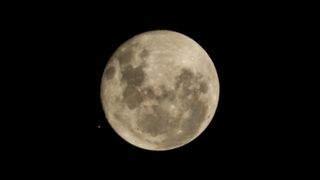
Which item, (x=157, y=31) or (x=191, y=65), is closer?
(x=191, y=65)

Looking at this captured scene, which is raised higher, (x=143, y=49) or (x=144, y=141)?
(x=143, y=49)

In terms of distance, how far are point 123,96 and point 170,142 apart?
0.83 meters

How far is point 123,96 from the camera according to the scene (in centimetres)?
568

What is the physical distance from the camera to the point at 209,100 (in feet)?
19.5

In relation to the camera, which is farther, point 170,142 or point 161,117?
point 170,142

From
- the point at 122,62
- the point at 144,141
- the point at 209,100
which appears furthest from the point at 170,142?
the point at 122,62

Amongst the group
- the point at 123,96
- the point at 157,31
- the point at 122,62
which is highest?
the point at 157,31

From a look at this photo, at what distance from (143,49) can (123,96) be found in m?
0.59

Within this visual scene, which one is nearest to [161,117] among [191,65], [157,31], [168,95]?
[168,95]

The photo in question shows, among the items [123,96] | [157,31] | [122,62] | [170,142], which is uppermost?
[157,31]

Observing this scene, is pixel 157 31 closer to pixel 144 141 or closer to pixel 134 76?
pixel 134 76

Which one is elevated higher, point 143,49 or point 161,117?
point 143,49

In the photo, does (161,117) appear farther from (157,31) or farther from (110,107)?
(157,31)

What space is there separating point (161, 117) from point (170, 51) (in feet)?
2.46
